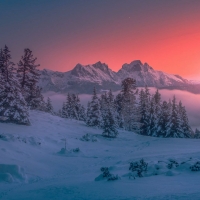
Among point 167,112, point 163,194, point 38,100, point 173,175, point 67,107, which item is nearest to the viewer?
point 163,194

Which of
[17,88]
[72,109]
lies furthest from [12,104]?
[72,109]

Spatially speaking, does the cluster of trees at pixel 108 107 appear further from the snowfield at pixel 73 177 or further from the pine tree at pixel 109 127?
the snowfield at pixel 73 177

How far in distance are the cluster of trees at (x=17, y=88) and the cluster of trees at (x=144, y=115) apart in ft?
34.9

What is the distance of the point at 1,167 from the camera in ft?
34.9

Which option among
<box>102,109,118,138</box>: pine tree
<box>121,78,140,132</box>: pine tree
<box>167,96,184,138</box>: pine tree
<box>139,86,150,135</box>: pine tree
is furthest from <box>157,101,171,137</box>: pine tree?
<box>102,109,118,138</box>: pine tree

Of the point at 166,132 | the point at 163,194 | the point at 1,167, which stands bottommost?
the point at 166,132

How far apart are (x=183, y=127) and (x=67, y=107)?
99.4 ft

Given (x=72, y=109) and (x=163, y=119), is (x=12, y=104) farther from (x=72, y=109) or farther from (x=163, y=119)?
(x=72, y=109)

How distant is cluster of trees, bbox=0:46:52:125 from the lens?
82.2 ft

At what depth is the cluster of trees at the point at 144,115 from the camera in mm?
38188

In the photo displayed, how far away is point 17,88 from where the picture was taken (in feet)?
85.8

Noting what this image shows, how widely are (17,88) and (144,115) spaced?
25.0 m

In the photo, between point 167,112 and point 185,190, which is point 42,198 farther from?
point 167,112

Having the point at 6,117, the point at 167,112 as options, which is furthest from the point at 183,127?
the point at 6,117
